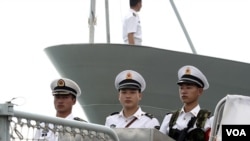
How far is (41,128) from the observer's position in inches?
169

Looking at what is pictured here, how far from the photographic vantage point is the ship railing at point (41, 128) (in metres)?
4.05

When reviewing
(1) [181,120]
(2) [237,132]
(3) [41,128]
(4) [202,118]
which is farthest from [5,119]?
(1) [181,120]

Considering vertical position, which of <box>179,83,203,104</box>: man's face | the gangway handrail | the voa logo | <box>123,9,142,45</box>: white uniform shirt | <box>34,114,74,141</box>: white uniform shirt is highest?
<box>123,9,142,45</box>: white uniform shirt

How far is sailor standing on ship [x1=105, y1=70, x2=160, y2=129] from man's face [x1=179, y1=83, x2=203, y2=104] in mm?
323

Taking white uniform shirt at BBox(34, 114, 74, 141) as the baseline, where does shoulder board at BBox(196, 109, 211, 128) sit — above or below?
above

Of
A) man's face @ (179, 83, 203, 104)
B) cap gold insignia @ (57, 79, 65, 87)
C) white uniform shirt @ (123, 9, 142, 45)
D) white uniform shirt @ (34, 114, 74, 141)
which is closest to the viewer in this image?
white uniform shirt @ (34, 114, 74, 141)

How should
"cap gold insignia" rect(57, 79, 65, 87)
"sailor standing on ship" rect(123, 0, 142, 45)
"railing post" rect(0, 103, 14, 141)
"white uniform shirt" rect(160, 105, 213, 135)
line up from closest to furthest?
"railing post" rect(0, 103, 14, 141) → "white uniform shirt" rect(160, 105, 213, 135) → "cap gold insignia" rect(57, 79, 65, 87) → "sailor standing on ship" rect(123, 0, 142, 45)

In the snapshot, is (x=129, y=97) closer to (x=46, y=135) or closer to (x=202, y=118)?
(x=202, y=118)

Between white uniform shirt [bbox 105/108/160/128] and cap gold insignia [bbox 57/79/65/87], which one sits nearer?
white uniform shirt [bbox 105/108/160/128]

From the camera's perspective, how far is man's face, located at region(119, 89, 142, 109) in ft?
22.4

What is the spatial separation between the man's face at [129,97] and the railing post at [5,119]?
9.22 ft

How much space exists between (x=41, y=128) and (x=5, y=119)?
0.26 m

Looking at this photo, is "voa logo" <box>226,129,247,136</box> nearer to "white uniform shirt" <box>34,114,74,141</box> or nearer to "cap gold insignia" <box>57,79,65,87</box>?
"white uniform shirt" <box>34,114,74,141</box>

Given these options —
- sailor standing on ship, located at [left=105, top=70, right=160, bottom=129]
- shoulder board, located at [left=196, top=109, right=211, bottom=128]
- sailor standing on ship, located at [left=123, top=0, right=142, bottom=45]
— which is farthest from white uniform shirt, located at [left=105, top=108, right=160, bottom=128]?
sailor standing on ship, located at [left=123, top=0, right=142, bottom=45]
